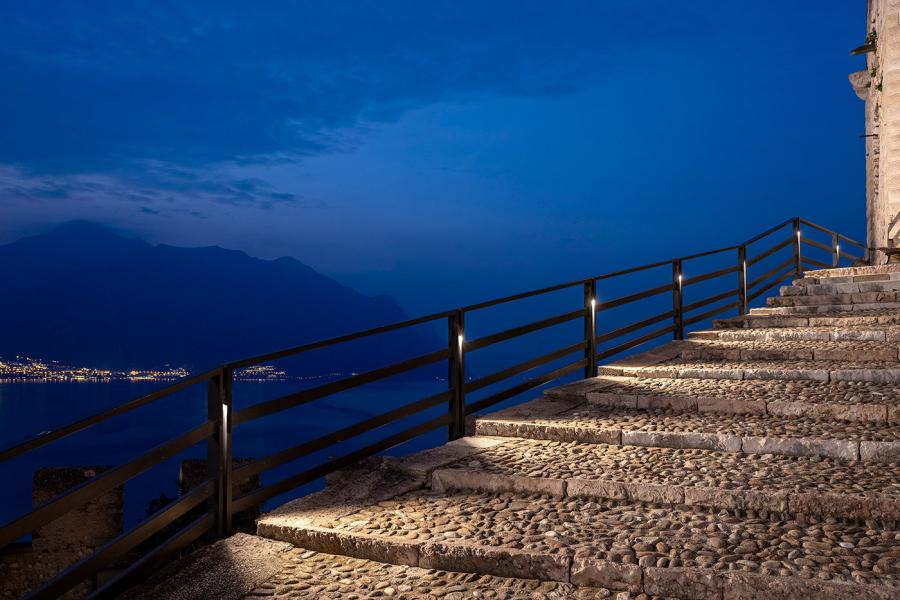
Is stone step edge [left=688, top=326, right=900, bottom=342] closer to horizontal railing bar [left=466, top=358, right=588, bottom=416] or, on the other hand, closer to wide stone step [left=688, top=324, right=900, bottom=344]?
wide stone step [left=688, top=324, right=900, bottom=344]

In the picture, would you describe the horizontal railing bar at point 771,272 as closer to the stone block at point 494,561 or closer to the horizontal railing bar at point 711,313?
the horizontal railing bar at point 711,313

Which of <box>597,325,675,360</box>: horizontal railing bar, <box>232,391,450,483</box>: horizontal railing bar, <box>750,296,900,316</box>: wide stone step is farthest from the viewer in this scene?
<box>750,296,900,316</box>: wide stone step

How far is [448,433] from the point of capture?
5.57m

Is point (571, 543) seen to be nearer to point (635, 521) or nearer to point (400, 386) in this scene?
point (635, 521)

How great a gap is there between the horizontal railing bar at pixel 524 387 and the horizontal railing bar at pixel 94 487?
8.53ft

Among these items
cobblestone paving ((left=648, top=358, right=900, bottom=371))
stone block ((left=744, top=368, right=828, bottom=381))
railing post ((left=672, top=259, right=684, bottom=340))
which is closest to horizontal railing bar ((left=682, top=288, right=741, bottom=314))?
railing post ((left=672, top=259, right=684, bottom=340))

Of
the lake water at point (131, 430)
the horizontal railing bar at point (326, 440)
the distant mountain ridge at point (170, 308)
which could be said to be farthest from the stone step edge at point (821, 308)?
the distant mountain ridge at point (170, 308)

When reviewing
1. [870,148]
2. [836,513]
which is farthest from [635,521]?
[870,148]

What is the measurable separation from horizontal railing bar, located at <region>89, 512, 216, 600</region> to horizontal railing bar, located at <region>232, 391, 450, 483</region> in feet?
0.94

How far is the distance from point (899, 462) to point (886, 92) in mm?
13507

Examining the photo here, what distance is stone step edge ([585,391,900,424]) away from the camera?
204 inches

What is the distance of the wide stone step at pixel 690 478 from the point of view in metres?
3.58

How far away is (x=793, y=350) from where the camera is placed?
24.6ft

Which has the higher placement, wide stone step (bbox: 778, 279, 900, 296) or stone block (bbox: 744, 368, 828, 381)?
wide stone step (bbox: 778, 279, 900, 296)
